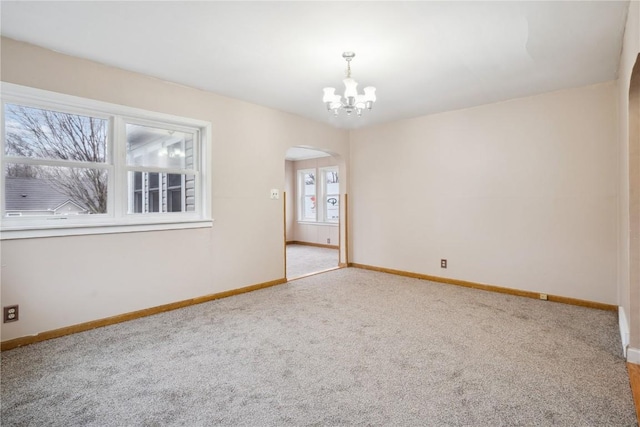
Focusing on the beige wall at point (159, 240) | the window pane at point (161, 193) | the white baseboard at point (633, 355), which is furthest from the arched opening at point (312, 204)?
the white baseboard at point (633, 355)

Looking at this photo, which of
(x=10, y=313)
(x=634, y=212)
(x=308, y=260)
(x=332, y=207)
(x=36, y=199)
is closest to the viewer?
(x=634, y=212)

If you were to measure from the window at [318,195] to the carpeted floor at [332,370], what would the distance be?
200 inches

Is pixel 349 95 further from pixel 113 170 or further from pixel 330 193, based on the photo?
pixel 330 193

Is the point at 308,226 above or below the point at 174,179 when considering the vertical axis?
below

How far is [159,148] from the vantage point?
11.7 ft

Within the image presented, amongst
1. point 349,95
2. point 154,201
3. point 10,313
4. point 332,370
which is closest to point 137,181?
point 154,201

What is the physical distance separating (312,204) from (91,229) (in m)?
6.24

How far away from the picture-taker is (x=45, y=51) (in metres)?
2.69

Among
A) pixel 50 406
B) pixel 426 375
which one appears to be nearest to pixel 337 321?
pixel 426 375

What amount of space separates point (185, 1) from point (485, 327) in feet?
11.3

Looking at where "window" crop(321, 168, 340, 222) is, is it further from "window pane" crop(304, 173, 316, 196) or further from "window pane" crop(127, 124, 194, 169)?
"window pane" crop(127, 124, 194, 169)

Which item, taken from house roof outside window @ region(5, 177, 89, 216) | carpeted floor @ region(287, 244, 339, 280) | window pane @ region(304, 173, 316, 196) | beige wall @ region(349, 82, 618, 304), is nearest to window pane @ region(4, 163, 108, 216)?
house roof outside window @ region(5, 177, 89, 216)

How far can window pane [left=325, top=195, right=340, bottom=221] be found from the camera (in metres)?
8.34

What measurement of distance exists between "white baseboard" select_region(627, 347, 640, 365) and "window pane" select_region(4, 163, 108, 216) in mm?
4410
